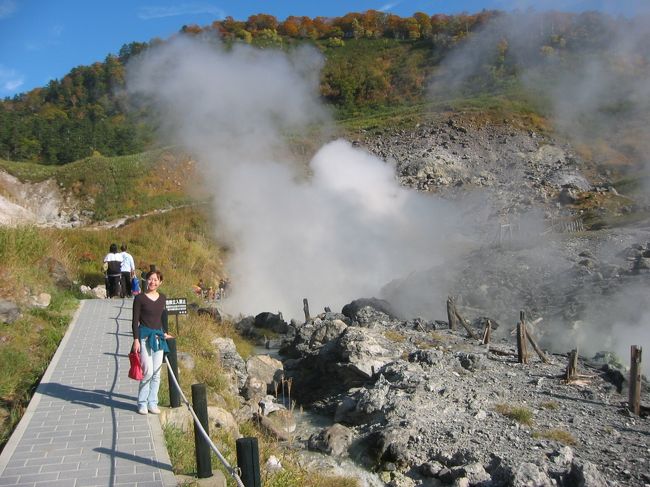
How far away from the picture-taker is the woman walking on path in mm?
5477

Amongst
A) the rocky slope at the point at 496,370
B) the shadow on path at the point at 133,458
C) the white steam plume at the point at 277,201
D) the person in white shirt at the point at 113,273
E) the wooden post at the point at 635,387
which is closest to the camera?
the shadow on path at the point at 133,458

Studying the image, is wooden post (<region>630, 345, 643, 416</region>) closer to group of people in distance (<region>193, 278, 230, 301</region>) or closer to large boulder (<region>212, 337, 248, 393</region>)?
large boulder (<region>212, 337, 248, 393</region>)

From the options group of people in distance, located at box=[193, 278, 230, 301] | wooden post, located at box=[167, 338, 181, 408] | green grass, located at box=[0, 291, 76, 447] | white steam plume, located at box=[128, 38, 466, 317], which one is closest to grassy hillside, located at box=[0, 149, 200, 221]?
white steam plume, located at box=[128, 38, 466, 317]

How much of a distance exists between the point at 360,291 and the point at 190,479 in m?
14.1

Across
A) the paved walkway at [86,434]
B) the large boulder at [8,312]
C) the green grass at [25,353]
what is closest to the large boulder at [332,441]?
the paved walkway at [86,434]

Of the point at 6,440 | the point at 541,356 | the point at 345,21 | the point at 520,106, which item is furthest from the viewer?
the point at 345,21

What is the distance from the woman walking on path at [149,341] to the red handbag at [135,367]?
0.09m

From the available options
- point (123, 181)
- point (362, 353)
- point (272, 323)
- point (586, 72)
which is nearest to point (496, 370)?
point (362, 353)

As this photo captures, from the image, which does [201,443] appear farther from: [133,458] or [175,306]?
[175,306]

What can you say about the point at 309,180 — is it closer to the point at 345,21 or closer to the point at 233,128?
the point at 233,128

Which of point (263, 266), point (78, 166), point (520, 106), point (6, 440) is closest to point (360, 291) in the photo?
point (263, 266)

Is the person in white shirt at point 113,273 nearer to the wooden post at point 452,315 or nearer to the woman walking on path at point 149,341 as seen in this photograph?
the woman walking on path at point 149,341

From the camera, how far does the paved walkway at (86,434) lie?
427 cm

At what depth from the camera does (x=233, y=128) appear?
28.6 metres
